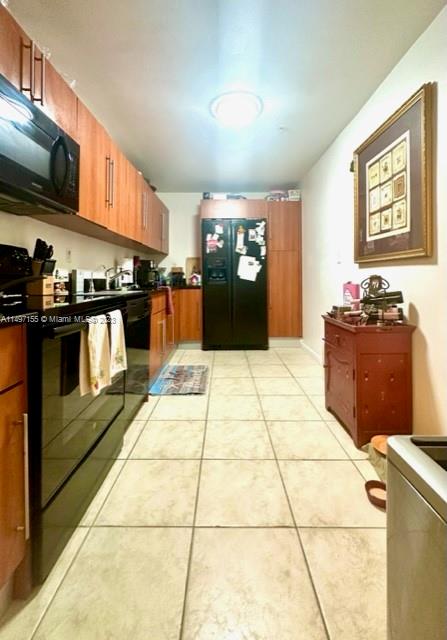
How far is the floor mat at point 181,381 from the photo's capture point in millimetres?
2979

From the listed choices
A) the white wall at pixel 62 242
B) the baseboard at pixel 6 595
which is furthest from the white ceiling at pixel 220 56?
the baseboard at pixel 6 595

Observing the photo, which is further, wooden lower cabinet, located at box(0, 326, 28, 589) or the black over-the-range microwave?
the black over-the-range microwave

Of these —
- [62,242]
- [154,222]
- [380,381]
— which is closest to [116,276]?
[62,242]

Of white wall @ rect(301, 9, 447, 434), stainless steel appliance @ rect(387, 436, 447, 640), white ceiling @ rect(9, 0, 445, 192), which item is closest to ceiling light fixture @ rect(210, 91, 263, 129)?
white ceiling @ rect(9, 0, 445, 192)

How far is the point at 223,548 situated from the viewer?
1222 millimetres

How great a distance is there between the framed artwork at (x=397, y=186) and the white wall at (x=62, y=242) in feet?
7.79

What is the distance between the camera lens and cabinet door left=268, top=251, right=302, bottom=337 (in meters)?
4.85

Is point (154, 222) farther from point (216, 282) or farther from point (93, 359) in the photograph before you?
point (93, 359)

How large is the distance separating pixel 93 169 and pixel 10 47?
841 mm

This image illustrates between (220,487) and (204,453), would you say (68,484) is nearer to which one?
(220,487)

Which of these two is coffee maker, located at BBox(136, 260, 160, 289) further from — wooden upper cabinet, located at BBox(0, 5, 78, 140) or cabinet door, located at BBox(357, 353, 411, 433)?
cabinet door, located at BBox(357, 353, 411, 433)

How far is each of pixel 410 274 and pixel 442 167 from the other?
2.00 ft

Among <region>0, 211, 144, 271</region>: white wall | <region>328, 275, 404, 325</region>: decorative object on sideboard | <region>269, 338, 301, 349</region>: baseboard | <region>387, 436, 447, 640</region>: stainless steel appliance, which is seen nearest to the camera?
<region>387, 436, 447, 640</region>: stainless steel appliance

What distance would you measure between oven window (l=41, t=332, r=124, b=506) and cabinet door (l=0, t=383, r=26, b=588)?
78 mm
